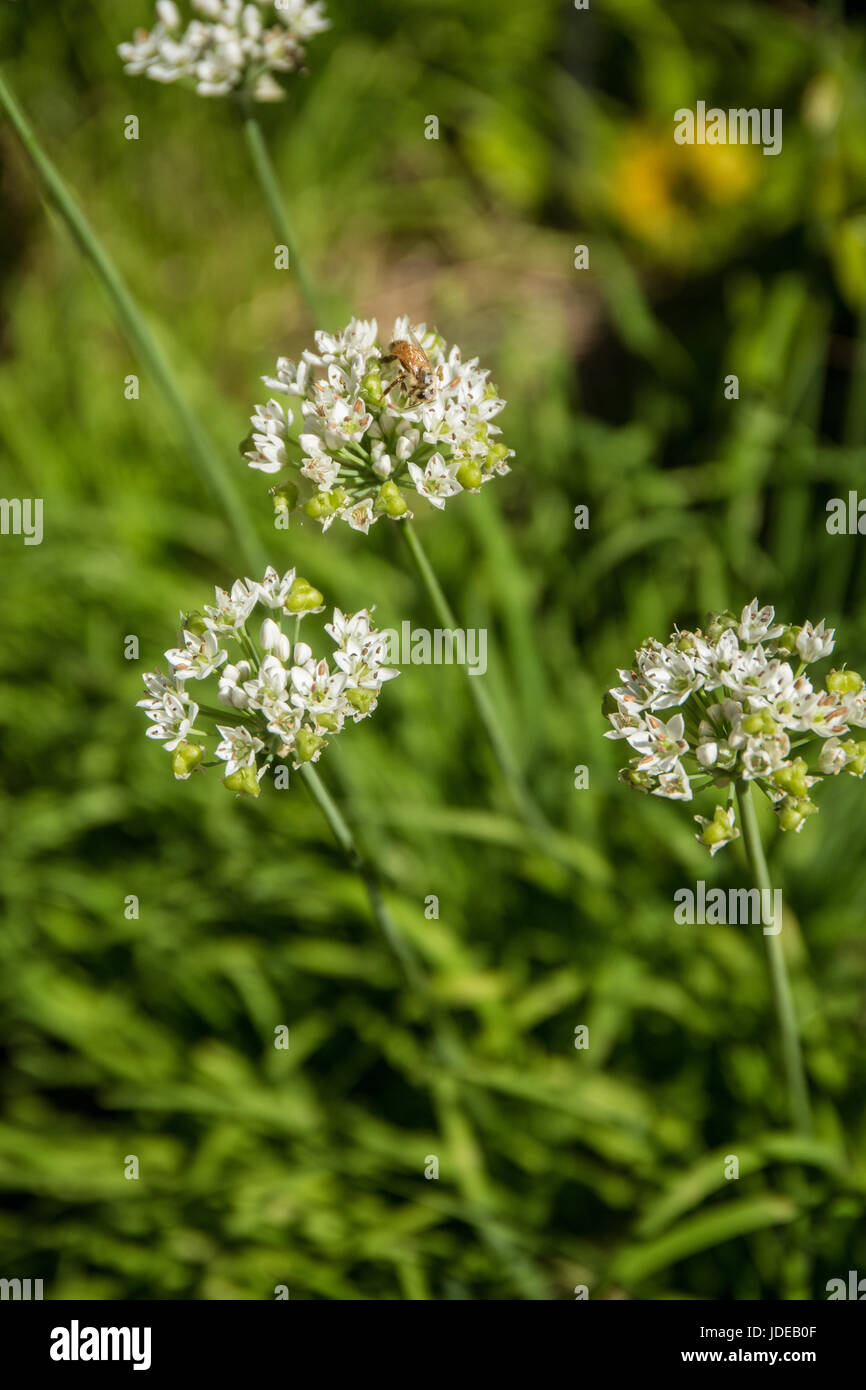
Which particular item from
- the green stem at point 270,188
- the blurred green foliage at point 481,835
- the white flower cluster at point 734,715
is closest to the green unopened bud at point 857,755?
the white flower cluster at point 734,715

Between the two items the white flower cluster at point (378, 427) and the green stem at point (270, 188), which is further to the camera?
the green stem at point (270, 188)

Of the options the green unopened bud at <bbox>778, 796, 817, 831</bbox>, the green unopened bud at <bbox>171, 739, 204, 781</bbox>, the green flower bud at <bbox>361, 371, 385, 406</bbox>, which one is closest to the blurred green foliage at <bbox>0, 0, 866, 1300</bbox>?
the green unopened bud at <bbox>778, 796, 817, 831</bbox>

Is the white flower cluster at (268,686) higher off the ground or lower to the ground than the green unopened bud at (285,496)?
lower

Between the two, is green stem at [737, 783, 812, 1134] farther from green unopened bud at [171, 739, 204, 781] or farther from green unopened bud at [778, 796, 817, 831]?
green unopened bud at [171, 739, 204, 781]

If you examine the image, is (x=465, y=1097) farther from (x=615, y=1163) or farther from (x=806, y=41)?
(x=806, y=41)

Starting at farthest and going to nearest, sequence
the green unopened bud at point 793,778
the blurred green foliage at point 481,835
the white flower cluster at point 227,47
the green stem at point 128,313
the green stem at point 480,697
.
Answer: the blurred green foliage at point 481,835
the white flower cluster at point 227,47
the green stem at point 128,313
the green stem at point 480,697
the green unopened bud at point 793,778

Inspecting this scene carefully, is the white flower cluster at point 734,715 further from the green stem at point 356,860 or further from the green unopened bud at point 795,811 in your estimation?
Result: the green stem at point 356,860
